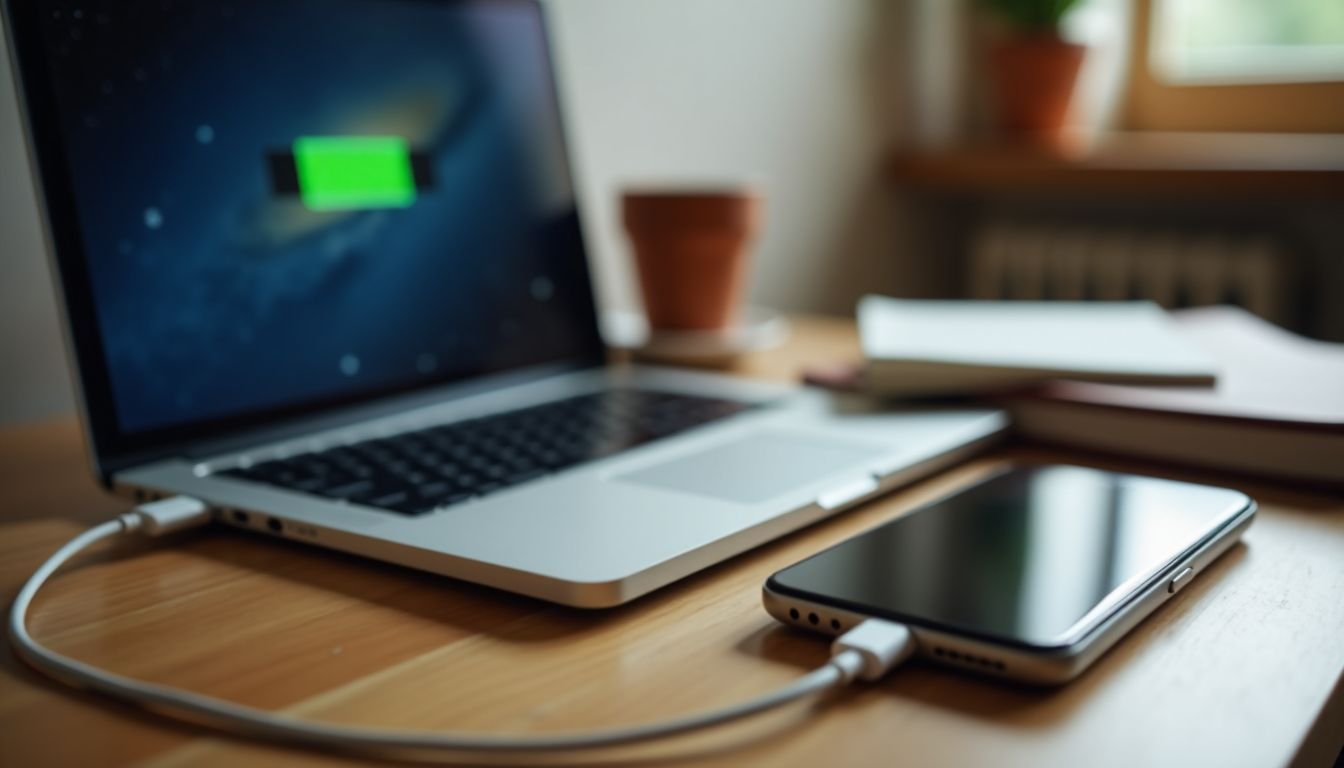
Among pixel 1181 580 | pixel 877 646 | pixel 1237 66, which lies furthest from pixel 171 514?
pixel 1237 66

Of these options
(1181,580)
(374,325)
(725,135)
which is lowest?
(1181,580)

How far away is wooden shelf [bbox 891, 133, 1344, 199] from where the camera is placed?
1.56m

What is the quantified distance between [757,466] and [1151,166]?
49.0 inches

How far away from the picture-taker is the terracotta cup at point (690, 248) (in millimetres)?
1015

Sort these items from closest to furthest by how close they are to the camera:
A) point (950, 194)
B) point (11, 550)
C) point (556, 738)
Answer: point (556, 738), point (11, 550), point (950, 194)

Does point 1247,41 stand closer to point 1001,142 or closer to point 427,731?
point 1001,142

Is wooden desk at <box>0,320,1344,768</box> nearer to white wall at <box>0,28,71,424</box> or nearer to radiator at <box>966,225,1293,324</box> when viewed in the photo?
white wall at <box>0,28,71,424</box>

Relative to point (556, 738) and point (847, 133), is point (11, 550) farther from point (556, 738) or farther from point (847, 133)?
point (847, 133)

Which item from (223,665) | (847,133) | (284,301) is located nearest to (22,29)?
(284,301)

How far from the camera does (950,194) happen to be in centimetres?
199

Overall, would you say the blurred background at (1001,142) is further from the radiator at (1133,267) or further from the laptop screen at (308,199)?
the laptop screen at (308,199)

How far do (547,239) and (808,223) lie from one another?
82 cm

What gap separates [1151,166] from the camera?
5.42 ft

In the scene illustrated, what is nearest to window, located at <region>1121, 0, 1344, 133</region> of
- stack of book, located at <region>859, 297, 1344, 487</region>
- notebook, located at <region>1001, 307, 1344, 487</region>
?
stack of book, located at <region>859, 297, 1344, 487</region>
